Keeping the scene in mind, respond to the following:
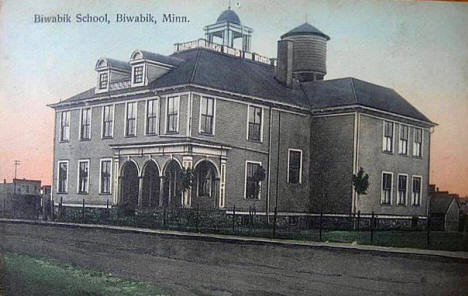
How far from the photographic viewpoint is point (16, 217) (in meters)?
4.80

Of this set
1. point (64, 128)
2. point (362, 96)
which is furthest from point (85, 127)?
point (362, 96)

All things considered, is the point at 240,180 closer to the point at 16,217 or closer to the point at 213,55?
the point at 213,55

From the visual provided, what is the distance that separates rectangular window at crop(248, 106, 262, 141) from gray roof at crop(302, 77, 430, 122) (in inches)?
12.8

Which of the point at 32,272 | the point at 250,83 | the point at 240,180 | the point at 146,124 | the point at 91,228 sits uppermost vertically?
the point at 250,83

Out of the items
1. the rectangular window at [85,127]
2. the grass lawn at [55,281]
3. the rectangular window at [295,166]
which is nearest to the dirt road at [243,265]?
the grass lawn at [55,281]

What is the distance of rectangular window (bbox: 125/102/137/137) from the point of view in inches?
182

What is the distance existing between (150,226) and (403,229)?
1544 millimetres

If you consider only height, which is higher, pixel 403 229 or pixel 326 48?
pixel 326 48

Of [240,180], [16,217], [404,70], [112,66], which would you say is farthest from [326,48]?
[16,217]

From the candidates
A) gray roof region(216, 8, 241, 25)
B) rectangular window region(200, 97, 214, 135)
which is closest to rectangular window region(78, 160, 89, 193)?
rectangular window region(200, 97, 214, 135)

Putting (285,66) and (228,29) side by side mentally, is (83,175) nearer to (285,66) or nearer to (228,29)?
(228,29)

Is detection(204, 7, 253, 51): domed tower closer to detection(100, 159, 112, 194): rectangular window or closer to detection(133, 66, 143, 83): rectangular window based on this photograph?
detection(133, 66, 143, 83): rectangular window

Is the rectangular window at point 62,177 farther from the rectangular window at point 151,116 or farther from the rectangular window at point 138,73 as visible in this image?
the rectangular window at point 138,73

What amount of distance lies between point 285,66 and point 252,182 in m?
0.75
